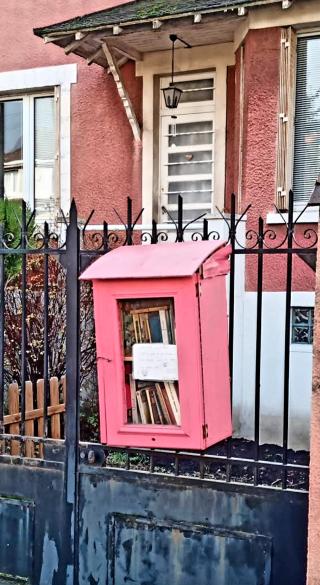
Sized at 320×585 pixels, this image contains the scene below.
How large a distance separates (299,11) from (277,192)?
199 centimetres

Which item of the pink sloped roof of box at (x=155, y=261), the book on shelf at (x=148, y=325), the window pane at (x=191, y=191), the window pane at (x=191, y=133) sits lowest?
the book on shelf at (x=148, y=325)

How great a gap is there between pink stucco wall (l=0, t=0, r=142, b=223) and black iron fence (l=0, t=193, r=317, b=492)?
25.1 inches

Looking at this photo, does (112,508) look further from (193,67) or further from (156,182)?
(193,67)

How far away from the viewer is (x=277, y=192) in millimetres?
7242

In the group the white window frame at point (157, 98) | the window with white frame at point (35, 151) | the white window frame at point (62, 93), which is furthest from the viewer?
the window with white frame at point (35, 151)

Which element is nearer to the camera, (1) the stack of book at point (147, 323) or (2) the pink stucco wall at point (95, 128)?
(1) the stack of book at point (147, 323)

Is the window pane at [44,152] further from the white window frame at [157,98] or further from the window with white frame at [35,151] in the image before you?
the white window frame at [157,98]

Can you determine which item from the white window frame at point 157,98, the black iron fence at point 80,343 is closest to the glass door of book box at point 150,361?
the black iron fence at point 80,343

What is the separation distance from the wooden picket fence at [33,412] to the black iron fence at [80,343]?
24mm

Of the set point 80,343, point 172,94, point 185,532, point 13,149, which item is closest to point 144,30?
point 172,94

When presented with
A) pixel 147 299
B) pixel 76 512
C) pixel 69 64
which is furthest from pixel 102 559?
pixel 69 64

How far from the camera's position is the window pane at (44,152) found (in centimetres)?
950

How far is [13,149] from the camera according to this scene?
998cm

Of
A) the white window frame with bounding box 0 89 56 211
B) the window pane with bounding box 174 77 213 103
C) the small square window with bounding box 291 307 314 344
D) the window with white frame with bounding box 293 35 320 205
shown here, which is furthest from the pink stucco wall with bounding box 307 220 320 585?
the white window frame with bounding box 0 89 56 211
